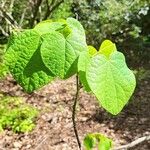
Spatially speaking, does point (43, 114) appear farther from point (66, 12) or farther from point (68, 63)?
point (68, 63)

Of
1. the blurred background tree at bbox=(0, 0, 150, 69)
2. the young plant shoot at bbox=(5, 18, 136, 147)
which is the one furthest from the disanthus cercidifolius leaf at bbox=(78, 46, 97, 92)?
the blurred background tree at bbox=(0, 0, 150, 69)

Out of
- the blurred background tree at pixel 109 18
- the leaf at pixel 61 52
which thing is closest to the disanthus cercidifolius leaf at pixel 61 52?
the leaf at pixel 61 52

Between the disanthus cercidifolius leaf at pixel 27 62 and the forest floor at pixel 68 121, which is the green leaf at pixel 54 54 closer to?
the disanthus cercidifolius leaf at pixel 27 62

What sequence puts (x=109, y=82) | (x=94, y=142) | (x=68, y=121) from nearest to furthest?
(x=109, y=82), (x=94, y=142), (x=68, y=121)

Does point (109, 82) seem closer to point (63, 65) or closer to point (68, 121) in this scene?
point (63, 65)

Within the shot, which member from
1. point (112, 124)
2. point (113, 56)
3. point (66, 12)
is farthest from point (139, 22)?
point (113, 56)

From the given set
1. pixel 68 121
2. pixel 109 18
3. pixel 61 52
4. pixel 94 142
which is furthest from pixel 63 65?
pixel 109 18
